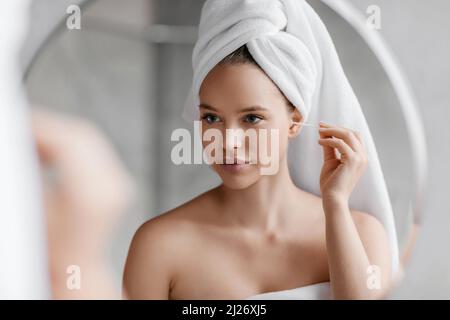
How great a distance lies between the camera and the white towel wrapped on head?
2.98 feet

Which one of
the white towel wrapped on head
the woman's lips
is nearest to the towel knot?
the white towel wrapped on head

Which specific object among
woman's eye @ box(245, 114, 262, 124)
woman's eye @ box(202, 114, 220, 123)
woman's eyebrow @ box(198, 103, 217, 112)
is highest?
woman's eyebrow @ box(198, 103, 217, 112)

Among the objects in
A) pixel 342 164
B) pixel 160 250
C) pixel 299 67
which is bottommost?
pixel 160 250

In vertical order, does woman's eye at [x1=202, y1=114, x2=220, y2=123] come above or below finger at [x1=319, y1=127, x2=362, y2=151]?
above

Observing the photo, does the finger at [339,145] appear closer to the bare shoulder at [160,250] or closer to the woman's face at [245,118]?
the woman's face at [245,118]

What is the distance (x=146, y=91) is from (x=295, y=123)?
8.6 inches

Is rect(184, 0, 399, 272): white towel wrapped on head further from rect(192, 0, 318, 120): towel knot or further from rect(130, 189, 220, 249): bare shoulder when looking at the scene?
rect(130, 189, 220, 249): bare shoulder

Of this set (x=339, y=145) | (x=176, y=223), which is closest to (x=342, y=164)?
(x=339, y=145)

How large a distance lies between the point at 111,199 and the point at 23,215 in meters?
0.46

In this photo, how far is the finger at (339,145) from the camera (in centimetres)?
95

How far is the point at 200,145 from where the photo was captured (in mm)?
968

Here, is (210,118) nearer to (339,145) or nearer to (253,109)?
(253,109)

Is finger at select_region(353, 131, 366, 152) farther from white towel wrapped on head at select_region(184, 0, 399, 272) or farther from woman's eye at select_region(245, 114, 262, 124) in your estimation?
woman's eye at select_region(245, 114, 262, 124)

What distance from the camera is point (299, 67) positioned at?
91cm
